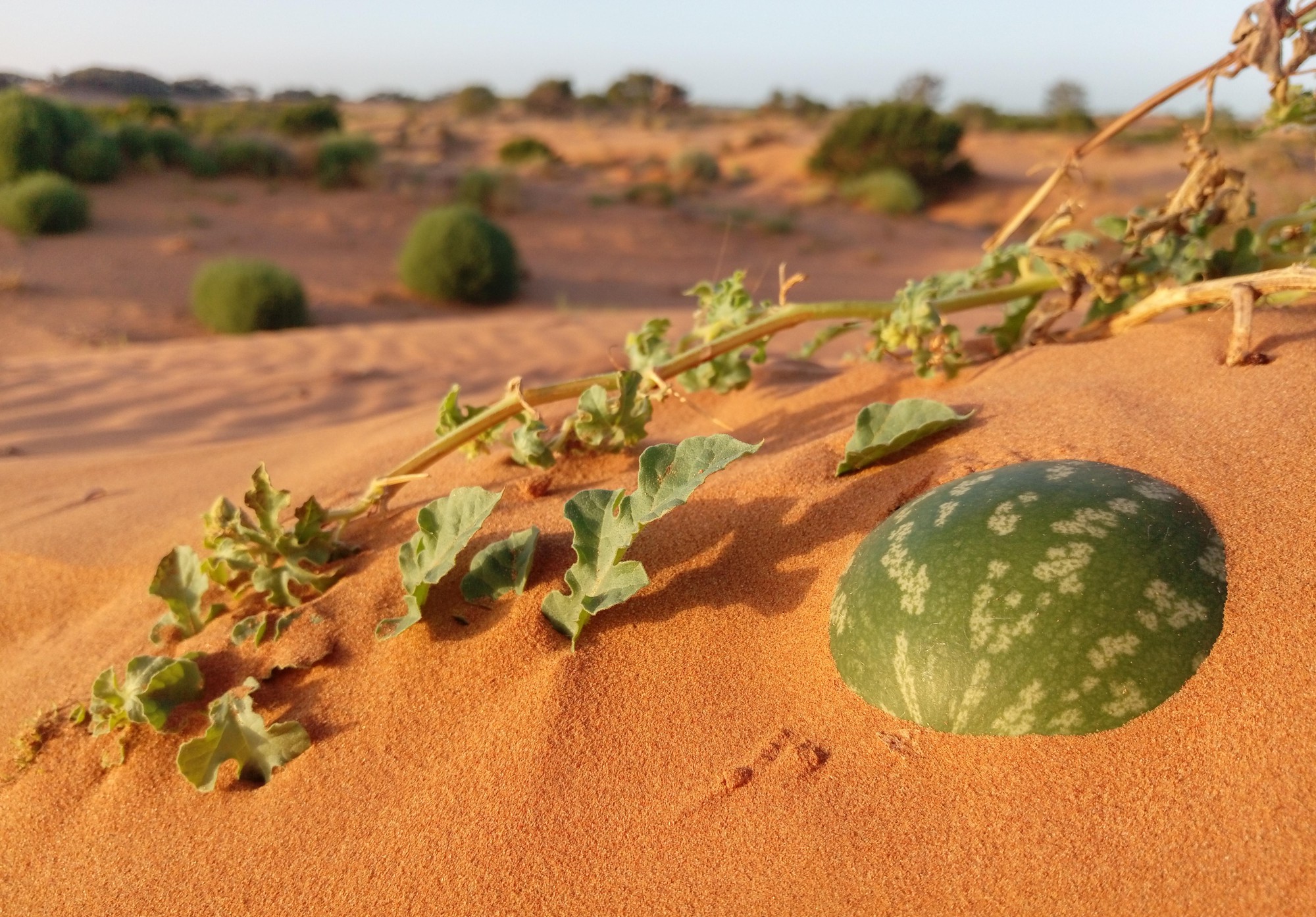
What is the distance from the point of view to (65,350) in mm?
8414

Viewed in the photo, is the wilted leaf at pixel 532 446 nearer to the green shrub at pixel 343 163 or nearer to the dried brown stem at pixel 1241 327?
the dried brown stem at pixel 1241 327

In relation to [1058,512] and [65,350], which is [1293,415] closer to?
[1058,512]

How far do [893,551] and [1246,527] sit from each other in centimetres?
56

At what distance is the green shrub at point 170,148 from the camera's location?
16250mm

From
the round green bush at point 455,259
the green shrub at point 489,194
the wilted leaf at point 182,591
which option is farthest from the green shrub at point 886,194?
the wilted leaf at point 182,591

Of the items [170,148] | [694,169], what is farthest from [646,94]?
[170,148]

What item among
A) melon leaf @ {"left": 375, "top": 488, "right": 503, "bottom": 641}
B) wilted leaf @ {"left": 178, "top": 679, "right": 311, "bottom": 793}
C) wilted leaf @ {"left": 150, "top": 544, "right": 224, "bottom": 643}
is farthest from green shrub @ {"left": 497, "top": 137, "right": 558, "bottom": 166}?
wilted leaf @ {"left": 178, "top": 679, "right": 311, "bottom": 793}

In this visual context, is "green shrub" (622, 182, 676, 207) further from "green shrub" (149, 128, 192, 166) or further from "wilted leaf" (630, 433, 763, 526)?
"wilted leaf" (630, 433, 763, 526)

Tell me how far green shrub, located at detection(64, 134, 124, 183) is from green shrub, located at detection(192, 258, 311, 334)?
613 cm

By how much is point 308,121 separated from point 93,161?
887 centimetres

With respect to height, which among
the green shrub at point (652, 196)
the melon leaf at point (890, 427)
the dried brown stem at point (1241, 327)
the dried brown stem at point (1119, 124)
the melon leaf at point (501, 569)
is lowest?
the green shrub at point (652, 196)

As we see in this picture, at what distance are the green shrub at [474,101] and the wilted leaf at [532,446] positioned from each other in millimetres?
35842

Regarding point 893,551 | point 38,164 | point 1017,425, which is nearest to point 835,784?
point 893,551

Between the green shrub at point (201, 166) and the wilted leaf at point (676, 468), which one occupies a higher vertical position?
A: the wilted leaf at point (676, 468)
